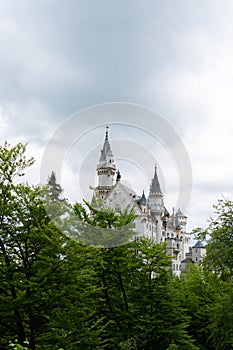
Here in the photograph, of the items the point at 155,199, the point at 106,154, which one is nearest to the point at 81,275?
the point at 106,154

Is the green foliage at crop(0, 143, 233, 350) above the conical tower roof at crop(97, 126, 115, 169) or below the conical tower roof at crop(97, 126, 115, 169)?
below

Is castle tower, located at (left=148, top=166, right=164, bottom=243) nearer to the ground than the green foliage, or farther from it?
farther from it

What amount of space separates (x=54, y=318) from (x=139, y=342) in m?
4.41

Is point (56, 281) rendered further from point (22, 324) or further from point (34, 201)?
point (34, 201)

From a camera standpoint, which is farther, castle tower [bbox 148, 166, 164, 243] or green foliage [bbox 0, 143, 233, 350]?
castle tower [bbox 148, 166, 164, 243]

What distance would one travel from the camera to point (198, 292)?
24.5m

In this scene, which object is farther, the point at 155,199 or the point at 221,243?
→ the point at 155,199

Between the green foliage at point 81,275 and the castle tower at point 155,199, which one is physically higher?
the castle tower at point 155,199

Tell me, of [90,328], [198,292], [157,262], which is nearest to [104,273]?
[157,262]

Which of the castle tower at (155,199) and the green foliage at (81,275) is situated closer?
the green foliage at (81,275)

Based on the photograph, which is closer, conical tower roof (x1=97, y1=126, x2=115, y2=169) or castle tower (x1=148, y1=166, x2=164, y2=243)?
conical tower roof (x1=97, y1=126, x2=115, y2=169)

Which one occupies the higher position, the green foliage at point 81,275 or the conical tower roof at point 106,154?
the conical tower roof at point 106,154

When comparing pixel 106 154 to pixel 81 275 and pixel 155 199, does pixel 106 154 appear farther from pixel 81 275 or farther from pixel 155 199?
pixel 155 199

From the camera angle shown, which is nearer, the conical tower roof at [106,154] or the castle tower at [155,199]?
the conical tower roof at [106,154]
